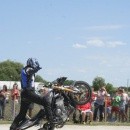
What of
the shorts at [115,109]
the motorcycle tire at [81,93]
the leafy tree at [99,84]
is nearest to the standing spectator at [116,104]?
the shorts at [115,109]

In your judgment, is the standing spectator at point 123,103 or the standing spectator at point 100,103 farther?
the standing spectator at point 123,103

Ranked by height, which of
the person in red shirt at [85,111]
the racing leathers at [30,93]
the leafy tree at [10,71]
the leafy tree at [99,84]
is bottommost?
the person in red shirt at [85,111]

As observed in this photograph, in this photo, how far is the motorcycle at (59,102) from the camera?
13328mm

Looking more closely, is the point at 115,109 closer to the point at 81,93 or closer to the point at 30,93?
the point at 81,93

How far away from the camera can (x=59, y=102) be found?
13438mm

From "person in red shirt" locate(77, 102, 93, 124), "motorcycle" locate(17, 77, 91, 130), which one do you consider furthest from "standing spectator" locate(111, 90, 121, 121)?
"motorcycle" locate(17, 77, 91, 130)

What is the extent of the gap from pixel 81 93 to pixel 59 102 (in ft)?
3.97

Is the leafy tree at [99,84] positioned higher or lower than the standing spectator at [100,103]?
higher

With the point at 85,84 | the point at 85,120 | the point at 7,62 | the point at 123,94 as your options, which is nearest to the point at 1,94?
the point at 85,120

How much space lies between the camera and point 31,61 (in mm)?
13141

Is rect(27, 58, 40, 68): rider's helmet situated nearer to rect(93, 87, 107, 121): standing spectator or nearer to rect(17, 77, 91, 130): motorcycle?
rect(17, 77, 91, 130): motorcycle

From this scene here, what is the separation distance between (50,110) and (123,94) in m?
9.23

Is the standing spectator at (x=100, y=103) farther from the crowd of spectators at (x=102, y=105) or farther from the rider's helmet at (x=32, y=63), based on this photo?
the rider's helmet at (x=32, y=63)

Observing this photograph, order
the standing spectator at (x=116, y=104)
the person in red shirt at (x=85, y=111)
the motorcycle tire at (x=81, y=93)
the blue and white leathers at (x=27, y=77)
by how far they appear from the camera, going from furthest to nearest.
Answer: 1. the standing spectator at (x=116, y=104)
2. the person in red shirt at (x=85, y=111)
3. the motorcycle tire at (x=81, y=93)
4. the blue and white leathers at (x=27, y=77)
